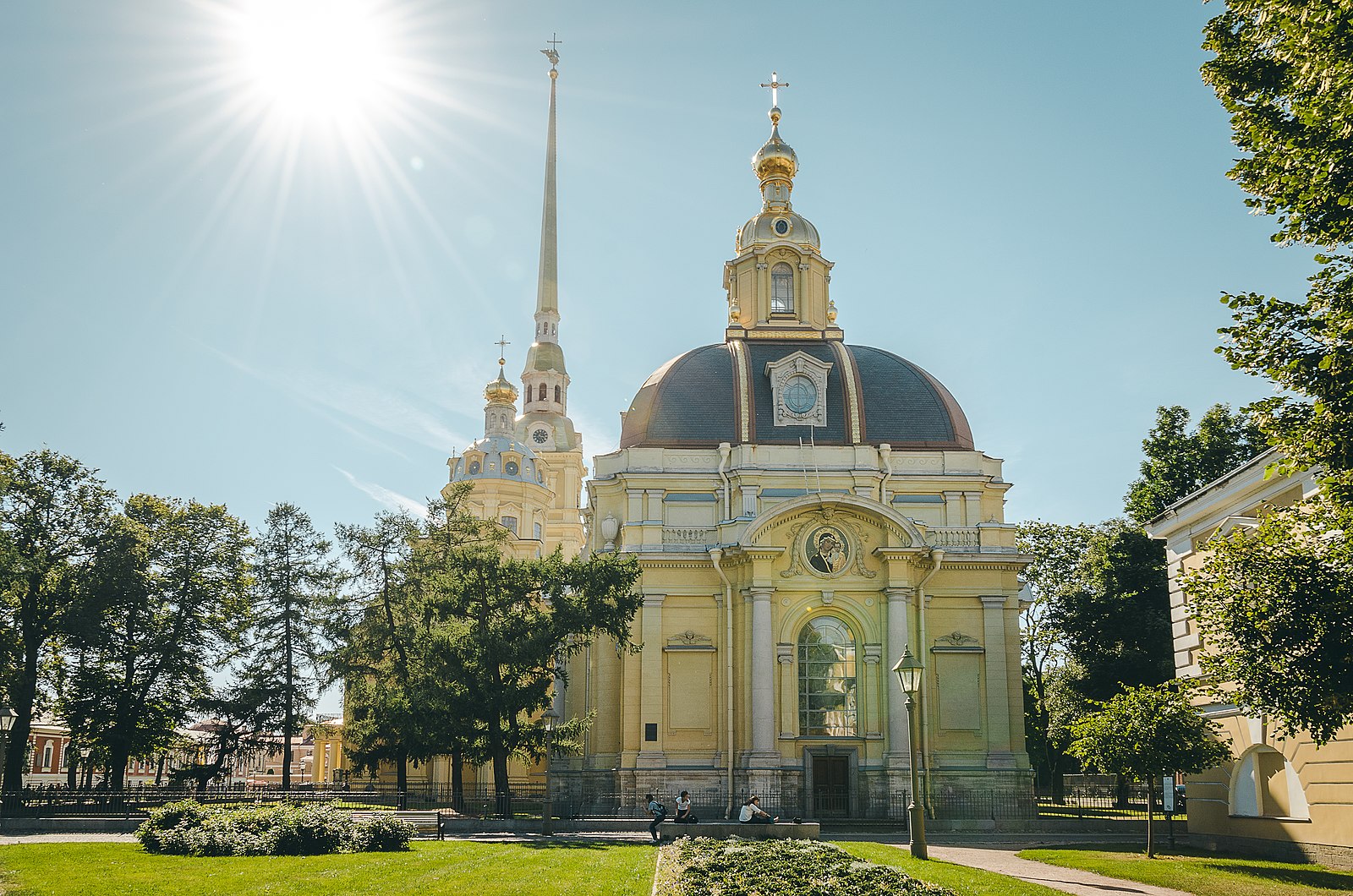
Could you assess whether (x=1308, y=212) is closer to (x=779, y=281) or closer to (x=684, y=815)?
(x=684, y=815)

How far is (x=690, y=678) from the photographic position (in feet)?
137

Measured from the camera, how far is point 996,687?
42.0 metres

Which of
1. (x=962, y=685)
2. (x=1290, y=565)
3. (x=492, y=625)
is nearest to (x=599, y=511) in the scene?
(x=492, y=625)

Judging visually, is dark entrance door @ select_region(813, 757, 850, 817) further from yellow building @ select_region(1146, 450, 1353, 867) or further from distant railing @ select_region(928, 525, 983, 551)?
yellow building @ select_region(1146, 450, 1353, 867)

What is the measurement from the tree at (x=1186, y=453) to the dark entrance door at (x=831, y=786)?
14356 mm

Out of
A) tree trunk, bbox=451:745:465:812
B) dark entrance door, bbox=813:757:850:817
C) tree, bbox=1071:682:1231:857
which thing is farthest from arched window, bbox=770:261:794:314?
tree, bbox=1071:682:1231:857

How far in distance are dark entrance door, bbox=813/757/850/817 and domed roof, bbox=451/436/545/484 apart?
1383 inches

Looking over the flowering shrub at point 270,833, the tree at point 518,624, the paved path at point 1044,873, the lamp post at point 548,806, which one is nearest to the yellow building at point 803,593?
the tree at point 518,624

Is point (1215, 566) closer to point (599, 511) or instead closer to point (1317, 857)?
point (1317, 857)

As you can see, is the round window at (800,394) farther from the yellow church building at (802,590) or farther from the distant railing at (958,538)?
the distant railing at (958,538)

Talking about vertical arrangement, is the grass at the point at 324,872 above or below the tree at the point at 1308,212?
below

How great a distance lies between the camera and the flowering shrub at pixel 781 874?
588 inches

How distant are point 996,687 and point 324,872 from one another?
29389 millimetres

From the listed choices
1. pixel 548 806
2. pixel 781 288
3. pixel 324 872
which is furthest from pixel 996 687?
pixel 324 872
